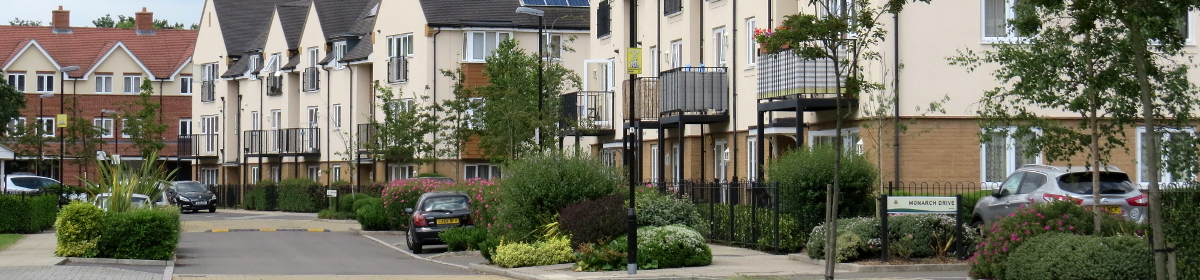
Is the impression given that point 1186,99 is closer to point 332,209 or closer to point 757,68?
point 757,68

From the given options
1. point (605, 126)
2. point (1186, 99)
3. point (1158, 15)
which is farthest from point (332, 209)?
point (1158, 15)

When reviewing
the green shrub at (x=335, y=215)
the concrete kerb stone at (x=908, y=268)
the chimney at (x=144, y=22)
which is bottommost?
the green shrub at (x=335, y=215)

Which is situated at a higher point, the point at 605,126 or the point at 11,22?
the point at 11,22

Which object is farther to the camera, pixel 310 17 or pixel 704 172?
pixel 310 17

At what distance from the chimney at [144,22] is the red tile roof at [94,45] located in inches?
22.2

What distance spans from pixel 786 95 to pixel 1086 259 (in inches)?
470

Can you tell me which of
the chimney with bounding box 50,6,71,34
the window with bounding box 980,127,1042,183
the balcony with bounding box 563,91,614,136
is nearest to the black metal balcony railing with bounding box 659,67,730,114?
the balcony with bounding box 563,91,614,136

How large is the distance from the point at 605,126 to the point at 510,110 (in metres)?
3.75

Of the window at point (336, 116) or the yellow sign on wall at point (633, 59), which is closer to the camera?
the yellow sign on wall at point (633, 59)

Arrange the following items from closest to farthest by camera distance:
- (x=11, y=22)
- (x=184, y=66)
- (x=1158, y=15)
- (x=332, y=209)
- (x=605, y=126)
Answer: (x=1158, y=15) → (x=605, y=126) → (x=332, y=209) → (x=184, y=66) → (x=11, y=22)

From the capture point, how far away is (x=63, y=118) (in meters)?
49.1

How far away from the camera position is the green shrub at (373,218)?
1470 inches

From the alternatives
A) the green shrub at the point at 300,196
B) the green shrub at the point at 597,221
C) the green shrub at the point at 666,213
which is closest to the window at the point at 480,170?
the green shrub at the point at 300,196

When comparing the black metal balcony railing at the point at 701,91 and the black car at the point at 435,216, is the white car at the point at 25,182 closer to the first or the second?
the black car at the point at 435,216
